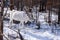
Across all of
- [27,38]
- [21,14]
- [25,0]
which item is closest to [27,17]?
[21,14]

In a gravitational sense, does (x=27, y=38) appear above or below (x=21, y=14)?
below

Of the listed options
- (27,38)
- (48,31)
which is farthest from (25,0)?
(27,38)

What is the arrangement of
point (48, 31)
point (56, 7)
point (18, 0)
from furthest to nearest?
point (18, 0)
point (56, 7)
point (48, 31)

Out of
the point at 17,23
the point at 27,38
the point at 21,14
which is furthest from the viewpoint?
the point at 17,23

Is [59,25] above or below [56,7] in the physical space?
below

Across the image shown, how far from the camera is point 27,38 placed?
5297 mm

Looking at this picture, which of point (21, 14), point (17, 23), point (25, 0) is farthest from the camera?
point (25, 0)

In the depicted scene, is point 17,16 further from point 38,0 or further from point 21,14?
point 38,0

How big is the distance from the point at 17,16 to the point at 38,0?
291 cm

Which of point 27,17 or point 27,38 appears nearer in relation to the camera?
point 27,38

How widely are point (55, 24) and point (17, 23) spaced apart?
6.17ft

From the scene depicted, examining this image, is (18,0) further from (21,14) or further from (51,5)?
(21,14)

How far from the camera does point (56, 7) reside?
8648 mm

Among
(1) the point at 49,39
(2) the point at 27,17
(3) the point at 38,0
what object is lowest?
(1) the point at 49,39
